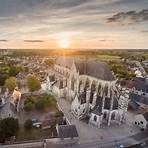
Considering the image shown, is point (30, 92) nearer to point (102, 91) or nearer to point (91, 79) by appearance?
point (91, 79)

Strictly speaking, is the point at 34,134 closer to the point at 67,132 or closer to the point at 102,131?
the point at 67,132

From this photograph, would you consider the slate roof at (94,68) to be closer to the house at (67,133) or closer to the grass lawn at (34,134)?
the house at (67,133)

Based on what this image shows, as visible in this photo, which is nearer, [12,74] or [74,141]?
[74,141]

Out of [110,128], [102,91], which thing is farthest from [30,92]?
[110,128]

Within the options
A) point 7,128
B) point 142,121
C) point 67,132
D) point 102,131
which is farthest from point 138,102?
point 7,128

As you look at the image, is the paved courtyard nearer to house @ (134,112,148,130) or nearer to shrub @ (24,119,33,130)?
house @ (134,112,148,130)

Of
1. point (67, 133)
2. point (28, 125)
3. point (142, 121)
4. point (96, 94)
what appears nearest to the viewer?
point (67, 133)
